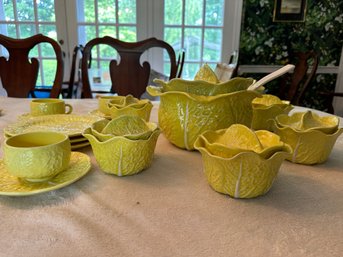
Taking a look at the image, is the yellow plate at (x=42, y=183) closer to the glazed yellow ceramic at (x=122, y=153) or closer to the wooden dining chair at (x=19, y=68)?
the glazed yellow ceramic at (x=122, y=153)

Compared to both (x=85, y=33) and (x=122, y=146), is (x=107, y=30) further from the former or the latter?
(x=122, y=146)

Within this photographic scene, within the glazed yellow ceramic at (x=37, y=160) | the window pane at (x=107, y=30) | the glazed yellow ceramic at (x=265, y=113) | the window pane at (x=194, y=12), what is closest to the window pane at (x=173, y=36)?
the window pane at (x=194, y=12)

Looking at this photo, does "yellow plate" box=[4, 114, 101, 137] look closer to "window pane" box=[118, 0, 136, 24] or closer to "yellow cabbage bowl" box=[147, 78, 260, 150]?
"yellow cabbage bowl" box=[147, 78, 260, 150]

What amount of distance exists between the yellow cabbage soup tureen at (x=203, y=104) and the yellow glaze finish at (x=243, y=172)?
0.13 m

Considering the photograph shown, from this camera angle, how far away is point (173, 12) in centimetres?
270

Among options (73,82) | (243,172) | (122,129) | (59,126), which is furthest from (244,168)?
(73,82)

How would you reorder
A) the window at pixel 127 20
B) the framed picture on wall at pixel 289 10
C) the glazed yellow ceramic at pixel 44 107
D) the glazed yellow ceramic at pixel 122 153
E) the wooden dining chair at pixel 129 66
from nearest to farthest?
the glazed yellow ceramic at pixel 122 153, the glazed yellow ceramic at pixel 44 107, the wooden dining chair at pixel 129 66, the framed picture on wall at pixel 289 10, the window at pixel 127 20

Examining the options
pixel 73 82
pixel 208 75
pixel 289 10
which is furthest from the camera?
pixel 289 10

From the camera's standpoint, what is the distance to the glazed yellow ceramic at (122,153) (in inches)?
18.4

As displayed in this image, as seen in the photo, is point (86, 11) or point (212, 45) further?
point (212, 45)

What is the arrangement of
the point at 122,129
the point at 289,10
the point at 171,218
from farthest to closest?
the point at 289,10 → the point at 122,129 → the point at 171,218

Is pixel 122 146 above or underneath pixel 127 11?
underneath

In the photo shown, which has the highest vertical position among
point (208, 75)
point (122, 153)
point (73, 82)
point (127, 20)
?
point (127, 20)

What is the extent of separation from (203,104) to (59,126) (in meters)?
0.34
